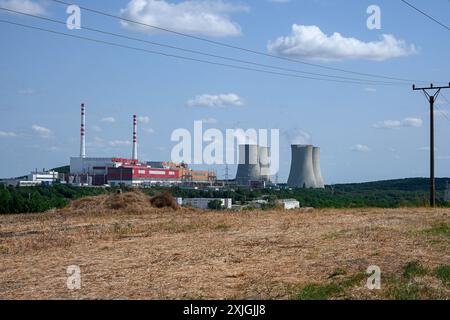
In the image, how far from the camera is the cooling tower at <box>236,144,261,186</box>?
84188mm

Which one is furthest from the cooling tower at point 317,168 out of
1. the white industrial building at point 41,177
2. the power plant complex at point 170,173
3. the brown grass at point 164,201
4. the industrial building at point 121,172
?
the brown grass at point 164,201

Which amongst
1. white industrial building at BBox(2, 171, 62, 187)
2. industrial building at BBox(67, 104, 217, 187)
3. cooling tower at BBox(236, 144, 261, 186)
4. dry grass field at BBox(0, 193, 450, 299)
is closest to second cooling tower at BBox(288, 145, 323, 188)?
cooling tower at BBox(236, 144, 261, 186)

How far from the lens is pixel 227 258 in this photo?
37.0 feet

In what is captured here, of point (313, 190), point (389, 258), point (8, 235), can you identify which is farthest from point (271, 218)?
point (313, 190)

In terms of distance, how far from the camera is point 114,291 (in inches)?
338

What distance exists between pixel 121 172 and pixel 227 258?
93643 millimetres

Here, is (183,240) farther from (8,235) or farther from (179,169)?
(179,169)

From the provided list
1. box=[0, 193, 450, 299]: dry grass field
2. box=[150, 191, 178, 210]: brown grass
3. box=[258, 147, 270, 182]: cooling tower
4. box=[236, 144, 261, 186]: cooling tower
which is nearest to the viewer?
box=[0, 193, 450, 299]: dry grass field

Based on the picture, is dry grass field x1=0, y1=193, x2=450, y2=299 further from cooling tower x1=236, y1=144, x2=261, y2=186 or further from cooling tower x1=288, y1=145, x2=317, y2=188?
cooling tower x1=236, y1=144, x2=261, y2=186

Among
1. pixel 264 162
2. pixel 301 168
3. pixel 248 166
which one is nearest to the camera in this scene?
pixel 301 168

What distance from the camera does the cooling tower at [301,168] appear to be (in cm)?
8088

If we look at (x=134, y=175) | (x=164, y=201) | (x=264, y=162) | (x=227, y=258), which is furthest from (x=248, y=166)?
(x=227, y=258)

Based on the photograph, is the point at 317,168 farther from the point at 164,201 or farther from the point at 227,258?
the point at 227,258

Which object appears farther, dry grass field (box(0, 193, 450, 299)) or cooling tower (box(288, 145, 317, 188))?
cooling tower (box(288, 145, 317, 188))
